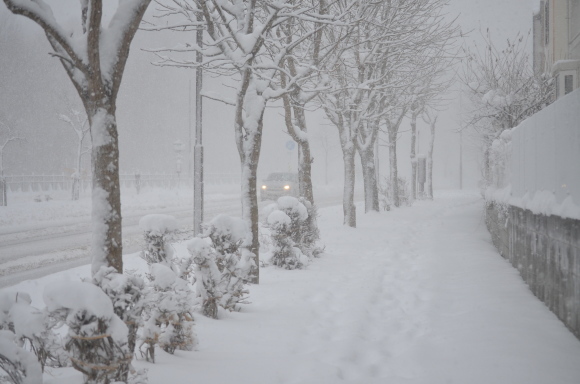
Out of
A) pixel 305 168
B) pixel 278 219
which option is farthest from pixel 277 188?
pixel 278 219

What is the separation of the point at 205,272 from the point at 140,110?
51.3 m

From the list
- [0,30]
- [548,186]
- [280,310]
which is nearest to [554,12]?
[548,186]

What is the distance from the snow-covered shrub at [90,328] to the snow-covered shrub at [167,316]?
1.97ft

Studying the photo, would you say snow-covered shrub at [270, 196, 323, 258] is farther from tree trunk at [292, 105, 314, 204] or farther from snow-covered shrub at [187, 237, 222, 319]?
snow-covered shrub at [187, 237, 222, 319]

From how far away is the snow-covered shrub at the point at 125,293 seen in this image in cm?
296

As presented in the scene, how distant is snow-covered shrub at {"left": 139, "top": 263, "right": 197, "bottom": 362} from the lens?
356 centimetres

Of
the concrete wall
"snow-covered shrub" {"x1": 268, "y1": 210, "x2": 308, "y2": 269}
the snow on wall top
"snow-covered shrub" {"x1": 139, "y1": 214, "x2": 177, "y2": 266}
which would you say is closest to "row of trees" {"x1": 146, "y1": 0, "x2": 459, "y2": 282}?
"snow-covered shrub" {"x1": 268, "y1": 210, "x2": 308, "y2": 269}

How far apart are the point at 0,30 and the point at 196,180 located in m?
32.2

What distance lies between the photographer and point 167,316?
3.61 metres

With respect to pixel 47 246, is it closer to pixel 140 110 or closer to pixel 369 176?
pixel 369 176

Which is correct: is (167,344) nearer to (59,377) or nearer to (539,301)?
(59,377)

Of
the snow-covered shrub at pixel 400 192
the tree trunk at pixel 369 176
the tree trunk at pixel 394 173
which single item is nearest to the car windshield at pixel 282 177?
the snow-covered shrub at pixel 400 192

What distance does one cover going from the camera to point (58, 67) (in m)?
41.6

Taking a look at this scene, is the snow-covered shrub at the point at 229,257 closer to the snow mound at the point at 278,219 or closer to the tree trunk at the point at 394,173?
the snow mound at the point at 278,219
